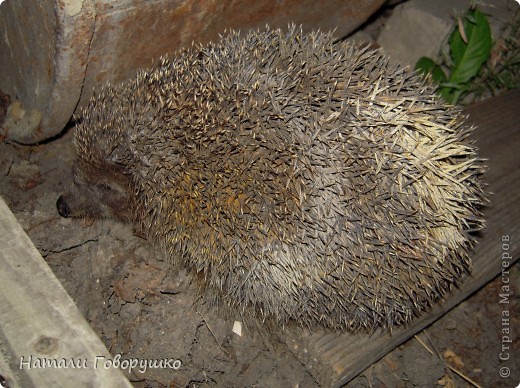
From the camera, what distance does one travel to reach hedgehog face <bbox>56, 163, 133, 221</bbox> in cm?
337

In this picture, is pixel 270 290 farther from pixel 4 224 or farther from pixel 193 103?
pixel 4 224

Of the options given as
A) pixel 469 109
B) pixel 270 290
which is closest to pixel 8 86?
pixel 270 290

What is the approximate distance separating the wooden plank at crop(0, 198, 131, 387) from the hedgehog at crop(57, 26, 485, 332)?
2.40 feet

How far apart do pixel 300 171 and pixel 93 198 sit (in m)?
1.54

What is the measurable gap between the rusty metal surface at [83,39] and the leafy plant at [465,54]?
150 cm

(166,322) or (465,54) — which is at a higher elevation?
(465,54)

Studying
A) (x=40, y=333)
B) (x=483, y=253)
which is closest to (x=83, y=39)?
(x=40, y=333)

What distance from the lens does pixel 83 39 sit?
2.98 meters

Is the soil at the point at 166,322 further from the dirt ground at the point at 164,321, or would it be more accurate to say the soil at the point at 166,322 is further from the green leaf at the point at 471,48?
the green leaf at the point at 471,48

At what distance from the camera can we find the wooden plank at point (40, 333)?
2.31m

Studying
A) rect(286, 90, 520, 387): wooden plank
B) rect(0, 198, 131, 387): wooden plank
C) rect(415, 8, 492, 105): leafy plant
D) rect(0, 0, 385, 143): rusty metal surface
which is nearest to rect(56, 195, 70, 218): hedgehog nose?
rect(0, 0, 385, 143): rusty metal surface

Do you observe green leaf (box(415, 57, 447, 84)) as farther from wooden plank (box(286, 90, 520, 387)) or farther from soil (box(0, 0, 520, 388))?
soil (box(0, 0, 520, 388))

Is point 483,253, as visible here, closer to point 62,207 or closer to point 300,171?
point 300,171

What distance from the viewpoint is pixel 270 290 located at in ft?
9.72
